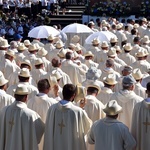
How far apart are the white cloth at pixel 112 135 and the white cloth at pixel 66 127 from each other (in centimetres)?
40

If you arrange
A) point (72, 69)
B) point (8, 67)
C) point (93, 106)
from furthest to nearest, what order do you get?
point (72, 69), point (8, 67), point (93, 106)

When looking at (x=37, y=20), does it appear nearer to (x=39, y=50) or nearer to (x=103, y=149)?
(x=39, y=50)

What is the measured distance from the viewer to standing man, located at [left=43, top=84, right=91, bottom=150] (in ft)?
24.5

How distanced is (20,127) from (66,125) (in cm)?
76

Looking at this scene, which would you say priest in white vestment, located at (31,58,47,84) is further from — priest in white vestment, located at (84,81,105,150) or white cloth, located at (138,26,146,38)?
white cloth, located at (138,26,146,38)

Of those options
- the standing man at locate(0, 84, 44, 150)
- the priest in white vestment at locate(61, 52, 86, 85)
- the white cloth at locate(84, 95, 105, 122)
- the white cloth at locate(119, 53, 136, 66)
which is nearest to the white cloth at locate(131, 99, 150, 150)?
the white cloth at locate(84, 95, 105, 122)

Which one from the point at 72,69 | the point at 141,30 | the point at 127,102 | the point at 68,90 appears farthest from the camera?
the point at 141,30

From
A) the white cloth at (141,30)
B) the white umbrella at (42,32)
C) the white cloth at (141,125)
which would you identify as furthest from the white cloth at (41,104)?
the white cloth at (141,30)

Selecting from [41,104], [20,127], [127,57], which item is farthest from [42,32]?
[20,127]

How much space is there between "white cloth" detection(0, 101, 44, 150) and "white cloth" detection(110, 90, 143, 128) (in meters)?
1.49

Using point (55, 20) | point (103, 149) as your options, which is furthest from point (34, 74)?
point (55, 20)

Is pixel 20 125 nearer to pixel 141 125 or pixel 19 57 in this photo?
pixel 141 125

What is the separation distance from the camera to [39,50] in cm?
1412

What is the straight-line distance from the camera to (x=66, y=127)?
24.8 ft
